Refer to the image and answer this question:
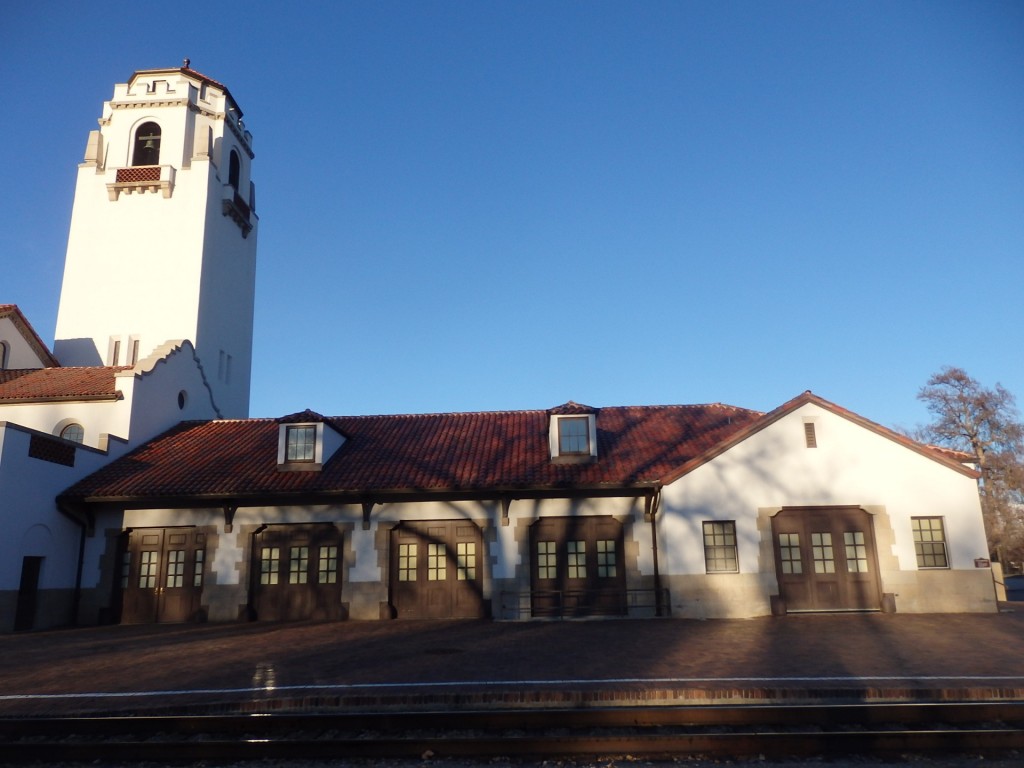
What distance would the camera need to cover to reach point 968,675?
9320mm

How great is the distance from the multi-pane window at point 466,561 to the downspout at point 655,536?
4566 millimetres

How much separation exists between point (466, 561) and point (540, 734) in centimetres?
1097

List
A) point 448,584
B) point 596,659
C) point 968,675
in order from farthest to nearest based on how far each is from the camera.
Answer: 1. point 448,584
2. point 596,659
3. point 968,675

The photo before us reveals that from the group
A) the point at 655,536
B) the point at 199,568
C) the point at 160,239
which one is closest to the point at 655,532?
the point at 655,536

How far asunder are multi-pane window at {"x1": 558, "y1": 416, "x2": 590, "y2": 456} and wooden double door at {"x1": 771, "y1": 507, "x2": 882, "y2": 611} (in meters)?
5.22

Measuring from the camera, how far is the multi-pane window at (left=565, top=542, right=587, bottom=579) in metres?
18.0

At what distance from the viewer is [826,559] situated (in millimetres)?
17203

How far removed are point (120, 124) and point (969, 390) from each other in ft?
137

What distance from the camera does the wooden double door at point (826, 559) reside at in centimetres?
1689

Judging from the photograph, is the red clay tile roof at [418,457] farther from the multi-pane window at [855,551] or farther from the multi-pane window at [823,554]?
the multi-pane window at [855,551]

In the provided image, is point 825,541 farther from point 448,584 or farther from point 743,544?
point 448,584

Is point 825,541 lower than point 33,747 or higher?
higher

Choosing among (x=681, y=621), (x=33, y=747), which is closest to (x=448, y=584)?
(x=681, y=621)

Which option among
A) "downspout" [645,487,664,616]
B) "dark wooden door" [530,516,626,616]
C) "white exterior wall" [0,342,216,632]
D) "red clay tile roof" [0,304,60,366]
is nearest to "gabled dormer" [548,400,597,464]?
"dark wooden door" [530,516,626,616]
